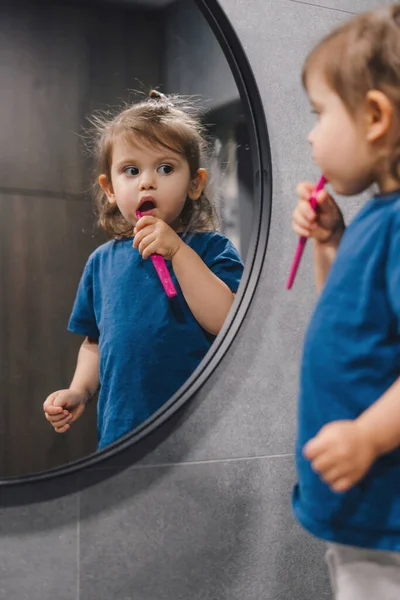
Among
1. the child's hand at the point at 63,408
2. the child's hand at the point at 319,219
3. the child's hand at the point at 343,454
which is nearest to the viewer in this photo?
the child's hand at the point at 343,454

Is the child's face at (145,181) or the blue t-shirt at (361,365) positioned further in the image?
the child's face at (145,181)

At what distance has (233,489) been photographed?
90cm

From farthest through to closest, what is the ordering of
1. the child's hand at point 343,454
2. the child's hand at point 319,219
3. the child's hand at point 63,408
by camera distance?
the child's hand at point 63,408, the child's hand at point 319,219, the child's hand at point 343,454

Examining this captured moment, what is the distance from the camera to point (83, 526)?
0.83 meters

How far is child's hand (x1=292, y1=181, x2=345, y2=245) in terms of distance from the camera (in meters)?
0.68

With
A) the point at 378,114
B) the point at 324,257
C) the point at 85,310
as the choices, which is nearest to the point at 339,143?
the point at 378,114

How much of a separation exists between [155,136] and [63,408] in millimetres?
364

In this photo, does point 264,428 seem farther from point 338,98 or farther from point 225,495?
point 338,98

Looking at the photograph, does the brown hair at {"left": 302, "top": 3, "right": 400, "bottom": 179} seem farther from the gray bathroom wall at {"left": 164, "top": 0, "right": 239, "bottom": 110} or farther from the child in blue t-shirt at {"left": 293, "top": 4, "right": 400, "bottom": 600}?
the gray bathroom wall at {"left": 164, "top": 0, "right": 239, "bottom": 110}

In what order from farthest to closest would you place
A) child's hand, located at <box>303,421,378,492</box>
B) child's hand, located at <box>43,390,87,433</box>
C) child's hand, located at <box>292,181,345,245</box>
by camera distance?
1. child's hand, located at <box>43,390,87,433</box>
2. child's hand, located at <box>292,181,345,245</box>
3. child's hand, located at <box>303,421,378,492</box>

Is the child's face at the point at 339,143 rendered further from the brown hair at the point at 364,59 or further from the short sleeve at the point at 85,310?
the short sleeve at the point at 85,310

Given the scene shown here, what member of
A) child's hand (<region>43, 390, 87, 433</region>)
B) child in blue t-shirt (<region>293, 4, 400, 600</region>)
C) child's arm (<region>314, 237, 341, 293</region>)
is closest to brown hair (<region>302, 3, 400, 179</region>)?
child in blue t-shirt (<region>293, 4, 400, 600</region>)

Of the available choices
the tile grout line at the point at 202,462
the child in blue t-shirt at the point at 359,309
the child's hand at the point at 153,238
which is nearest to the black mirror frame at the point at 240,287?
the tile grout line at the point at 202,462

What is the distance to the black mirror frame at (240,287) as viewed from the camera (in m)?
0.83
